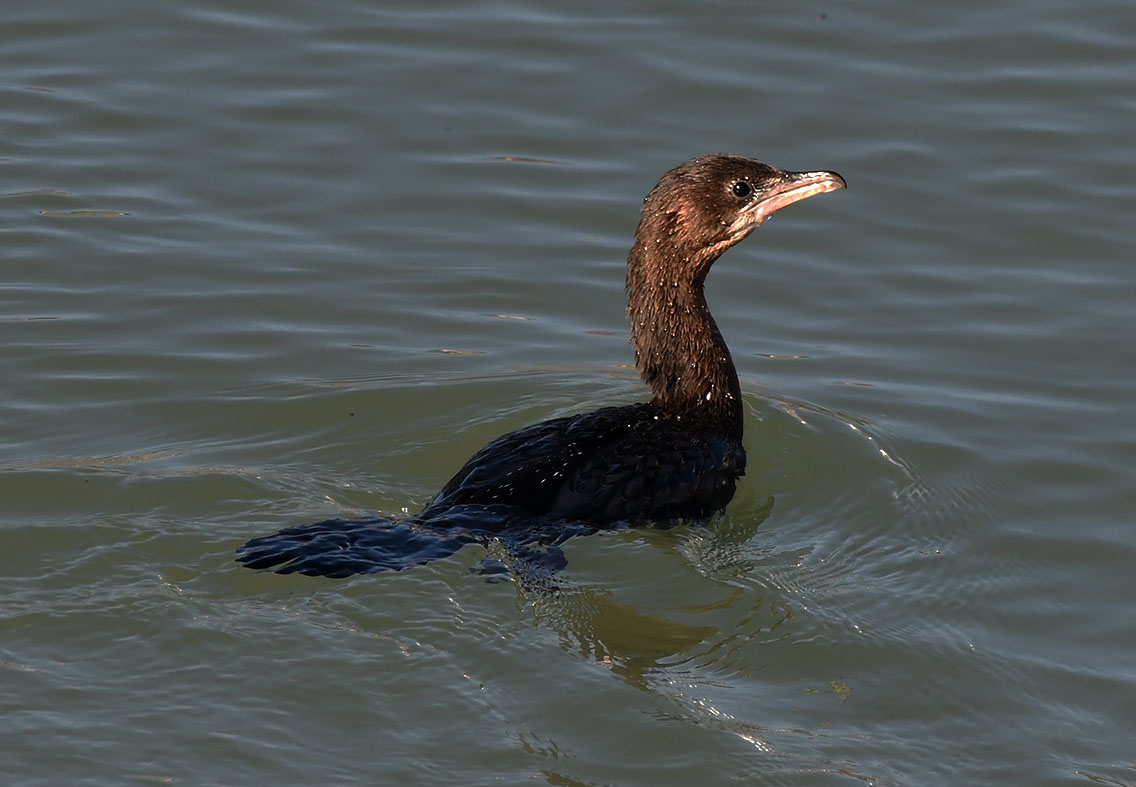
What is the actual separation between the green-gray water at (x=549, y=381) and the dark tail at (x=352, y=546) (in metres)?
0.11

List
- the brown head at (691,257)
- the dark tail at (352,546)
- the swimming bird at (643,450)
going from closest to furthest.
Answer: the dark tail at (352,546) → the swimming bird at (643,450) → the brown head at (691,257)

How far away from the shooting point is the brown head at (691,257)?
9.55 m

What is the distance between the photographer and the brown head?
955 cm

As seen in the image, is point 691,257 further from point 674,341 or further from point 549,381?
point 549,381

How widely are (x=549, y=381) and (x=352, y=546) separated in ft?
8.80

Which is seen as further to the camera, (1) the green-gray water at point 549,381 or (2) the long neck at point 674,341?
(2) the long neck at point 674,341

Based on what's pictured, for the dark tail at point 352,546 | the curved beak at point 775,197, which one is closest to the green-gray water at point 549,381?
the dark tail at point 352,546

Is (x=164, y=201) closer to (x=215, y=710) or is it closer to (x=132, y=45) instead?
(x=132, y=45)

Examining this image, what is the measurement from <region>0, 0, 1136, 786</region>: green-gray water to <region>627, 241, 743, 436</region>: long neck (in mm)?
583

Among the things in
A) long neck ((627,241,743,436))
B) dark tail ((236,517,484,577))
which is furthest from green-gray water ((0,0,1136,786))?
long neck ((627,241,743,436))

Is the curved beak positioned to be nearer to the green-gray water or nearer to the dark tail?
the green-gray water

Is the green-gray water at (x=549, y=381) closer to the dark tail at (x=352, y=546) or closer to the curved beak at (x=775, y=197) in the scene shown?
the dark tail at (x=352, y=546)

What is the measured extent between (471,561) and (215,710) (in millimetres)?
1499

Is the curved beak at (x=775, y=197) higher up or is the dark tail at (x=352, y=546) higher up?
the curved beak at (x=775, y=197)
